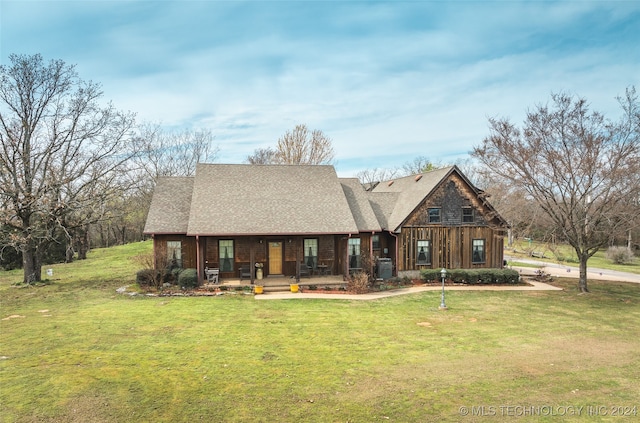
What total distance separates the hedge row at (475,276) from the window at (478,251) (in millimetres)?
1297

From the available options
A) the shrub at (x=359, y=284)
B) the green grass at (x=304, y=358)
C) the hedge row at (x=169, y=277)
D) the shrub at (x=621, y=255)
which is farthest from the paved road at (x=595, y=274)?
the hedge row at (x=169, y=277)

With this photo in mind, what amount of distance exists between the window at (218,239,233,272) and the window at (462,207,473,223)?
536 inches

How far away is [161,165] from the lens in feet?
160

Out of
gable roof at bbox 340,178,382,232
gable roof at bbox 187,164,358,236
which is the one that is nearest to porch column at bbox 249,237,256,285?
gable roof at bbox 187,164,358,236

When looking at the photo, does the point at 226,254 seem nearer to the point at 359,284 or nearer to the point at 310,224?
the point at 310,224

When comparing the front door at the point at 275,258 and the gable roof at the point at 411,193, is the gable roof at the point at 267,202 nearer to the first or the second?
the front door at the point at 275,258

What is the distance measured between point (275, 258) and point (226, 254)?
2.64 m

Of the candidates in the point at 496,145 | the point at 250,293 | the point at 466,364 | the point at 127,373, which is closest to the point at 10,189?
the point at 250,293

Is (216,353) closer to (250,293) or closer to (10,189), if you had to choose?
(250,293)

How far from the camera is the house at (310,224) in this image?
843 inches

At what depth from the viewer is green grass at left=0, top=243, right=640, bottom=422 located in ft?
26.2

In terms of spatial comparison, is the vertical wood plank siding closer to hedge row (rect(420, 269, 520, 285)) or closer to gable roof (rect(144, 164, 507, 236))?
hedge row (rect(420, 269, 520, 285))

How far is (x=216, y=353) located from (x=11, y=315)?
9292mm

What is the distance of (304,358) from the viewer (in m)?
10.8
